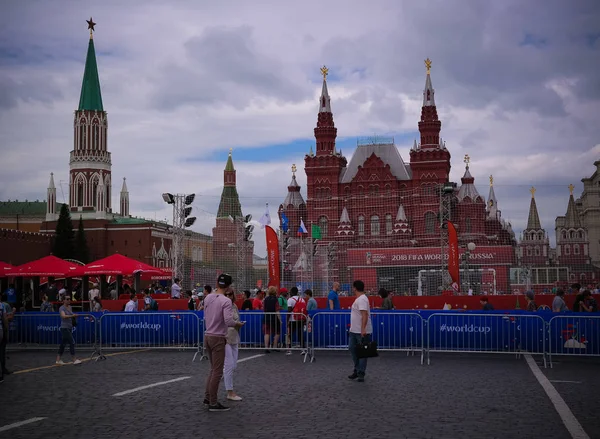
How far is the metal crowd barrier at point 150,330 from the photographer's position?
19.2 metres

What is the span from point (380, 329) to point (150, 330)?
6.00 meters

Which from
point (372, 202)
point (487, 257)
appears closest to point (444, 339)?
point (487, 257)

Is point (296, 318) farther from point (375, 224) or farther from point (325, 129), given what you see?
point (325, 129)

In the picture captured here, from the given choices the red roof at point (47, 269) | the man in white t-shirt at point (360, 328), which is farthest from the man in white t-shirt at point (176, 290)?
the man in white t-shirt at point (360, 328)

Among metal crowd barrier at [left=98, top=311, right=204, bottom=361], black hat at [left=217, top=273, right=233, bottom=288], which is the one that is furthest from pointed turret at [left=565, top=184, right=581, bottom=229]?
black hat at [left=217, top=273, right=233, bottom=288]

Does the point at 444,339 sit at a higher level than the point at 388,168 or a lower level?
lower

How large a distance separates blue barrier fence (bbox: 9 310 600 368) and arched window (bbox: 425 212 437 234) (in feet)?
177

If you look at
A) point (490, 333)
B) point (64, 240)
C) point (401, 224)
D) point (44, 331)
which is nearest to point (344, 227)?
point (401, 224)

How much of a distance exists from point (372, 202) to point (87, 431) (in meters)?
68.7

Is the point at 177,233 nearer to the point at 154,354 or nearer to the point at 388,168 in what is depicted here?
the point at 154,354

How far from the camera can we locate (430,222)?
239 feet

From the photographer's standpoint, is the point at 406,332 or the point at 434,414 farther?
the point at 406,332

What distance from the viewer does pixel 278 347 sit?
17.8 metres

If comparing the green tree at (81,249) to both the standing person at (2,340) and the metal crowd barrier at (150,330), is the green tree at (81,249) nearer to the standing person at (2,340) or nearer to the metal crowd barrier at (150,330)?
the metal crowd barrier at (150,330)
